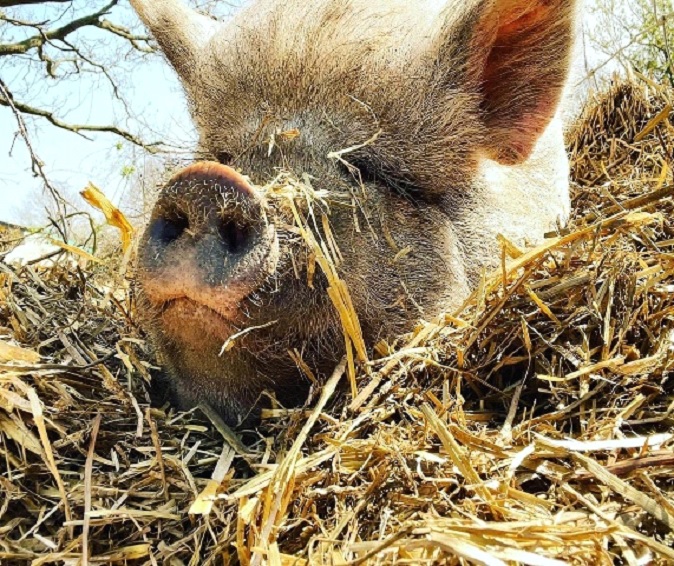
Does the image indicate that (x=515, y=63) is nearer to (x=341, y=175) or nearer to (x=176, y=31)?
(x=341, y=175)

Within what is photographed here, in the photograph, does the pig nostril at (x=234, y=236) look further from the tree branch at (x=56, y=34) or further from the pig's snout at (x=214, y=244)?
the tree branch at (x=56, y=34)

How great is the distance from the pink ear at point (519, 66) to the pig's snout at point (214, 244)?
1080 millimetres

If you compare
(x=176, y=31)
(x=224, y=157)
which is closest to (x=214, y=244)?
(x=224, y=157)

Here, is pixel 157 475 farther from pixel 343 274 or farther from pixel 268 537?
pixel 343 274

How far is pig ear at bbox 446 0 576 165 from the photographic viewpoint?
260 centimetres

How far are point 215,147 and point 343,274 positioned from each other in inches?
28.5

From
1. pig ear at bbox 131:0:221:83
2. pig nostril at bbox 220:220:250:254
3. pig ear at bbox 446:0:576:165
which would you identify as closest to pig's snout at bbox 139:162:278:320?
pig nostril at bbox 220:220:250:254

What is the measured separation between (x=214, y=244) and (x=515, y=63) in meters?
1.36

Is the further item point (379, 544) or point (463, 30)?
point (463, 30)

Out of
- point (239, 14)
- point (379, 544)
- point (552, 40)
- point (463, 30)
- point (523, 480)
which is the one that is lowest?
point (523, 480)

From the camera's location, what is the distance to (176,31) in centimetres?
331

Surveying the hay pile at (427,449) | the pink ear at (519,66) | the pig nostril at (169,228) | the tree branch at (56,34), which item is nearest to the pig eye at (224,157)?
the pig nostril at (169,228)

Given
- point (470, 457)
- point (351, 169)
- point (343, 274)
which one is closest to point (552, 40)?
point (351, 169)

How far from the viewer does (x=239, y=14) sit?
3.18 metres
